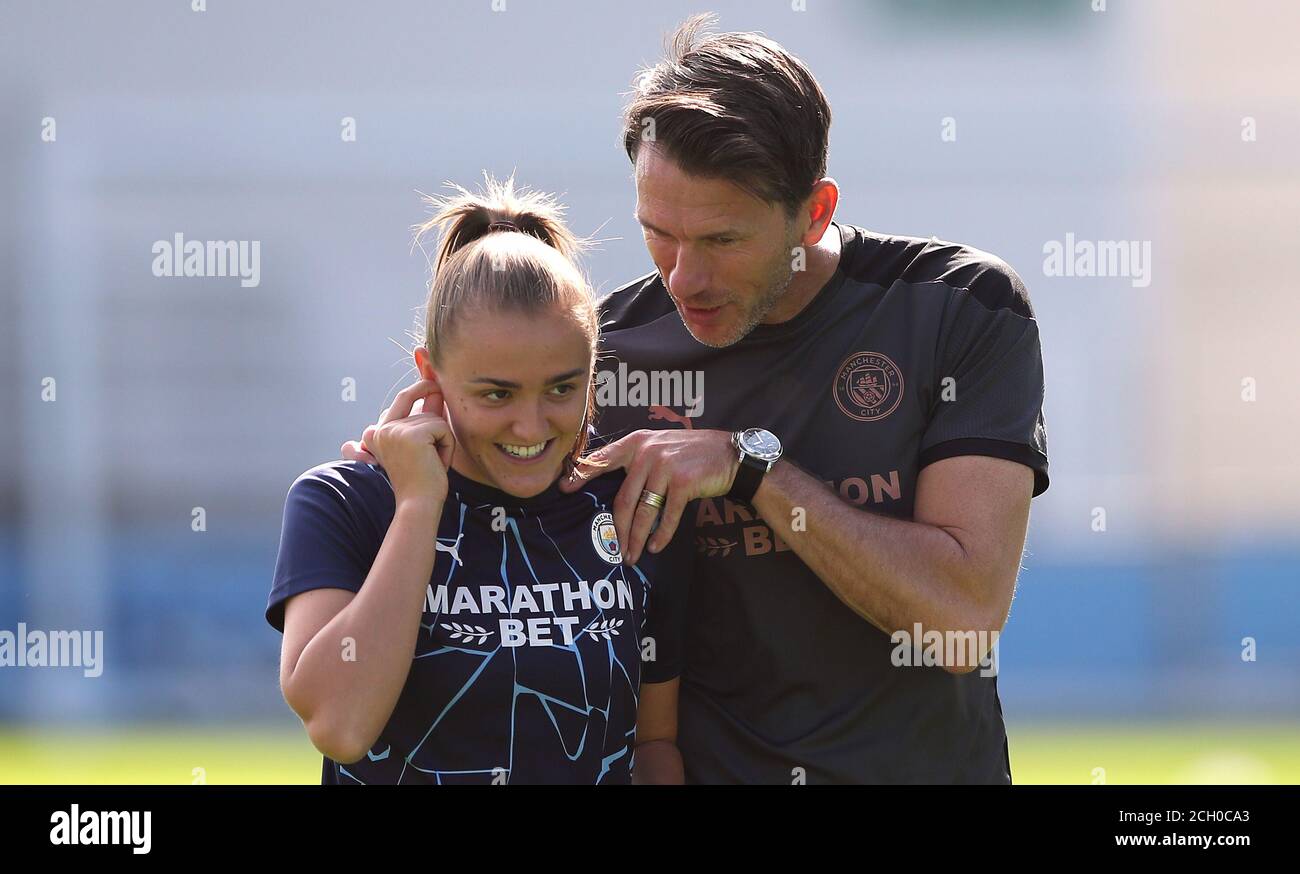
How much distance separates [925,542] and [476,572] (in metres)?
0.75

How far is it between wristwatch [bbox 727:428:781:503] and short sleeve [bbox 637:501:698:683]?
0.14 m

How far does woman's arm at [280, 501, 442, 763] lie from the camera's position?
1.77 meters

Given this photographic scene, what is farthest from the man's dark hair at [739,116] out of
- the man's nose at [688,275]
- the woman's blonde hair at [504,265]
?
the woman's blonde hair at [504,265]

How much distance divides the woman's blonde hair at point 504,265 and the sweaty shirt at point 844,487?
13.2 inches

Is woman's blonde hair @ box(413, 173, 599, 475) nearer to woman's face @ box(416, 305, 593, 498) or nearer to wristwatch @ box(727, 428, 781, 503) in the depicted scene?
woman's face @ box(416, 305, 593, 498)

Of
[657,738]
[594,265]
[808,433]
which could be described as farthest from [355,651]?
[594,265]

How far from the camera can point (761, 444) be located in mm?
2168

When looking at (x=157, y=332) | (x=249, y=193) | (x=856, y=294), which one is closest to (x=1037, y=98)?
(x=249, y=193)

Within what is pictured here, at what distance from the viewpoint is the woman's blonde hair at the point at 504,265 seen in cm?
198

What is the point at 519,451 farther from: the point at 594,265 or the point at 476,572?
the point at 594,265

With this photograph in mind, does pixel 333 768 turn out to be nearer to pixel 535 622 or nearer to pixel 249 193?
pixel 535 622

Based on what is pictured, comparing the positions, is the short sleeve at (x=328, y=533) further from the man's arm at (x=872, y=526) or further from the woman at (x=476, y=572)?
the man's arm at (x=872, y=526)

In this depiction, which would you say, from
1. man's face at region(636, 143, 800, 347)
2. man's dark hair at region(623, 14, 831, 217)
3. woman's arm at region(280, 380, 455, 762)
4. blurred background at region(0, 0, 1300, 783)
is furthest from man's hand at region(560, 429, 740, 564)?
blurred background at region(0, 0, 1300, 783)
